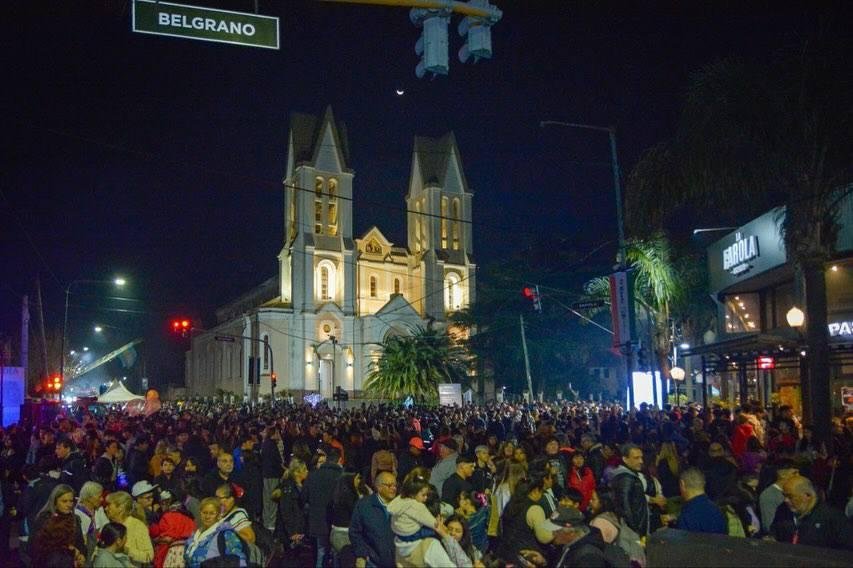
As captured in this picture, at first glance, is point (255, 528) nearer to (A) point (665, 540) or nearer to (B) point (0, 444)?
(A) point (665, 540)

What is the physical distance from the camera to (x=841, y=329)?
19.8 m

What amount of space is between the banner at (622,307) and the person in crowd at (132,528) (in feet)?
49.4

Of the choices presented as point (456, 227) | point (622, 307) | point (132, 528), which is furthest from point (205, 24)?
point (456, 227)

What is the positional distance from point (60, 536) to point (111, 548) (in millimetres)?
455

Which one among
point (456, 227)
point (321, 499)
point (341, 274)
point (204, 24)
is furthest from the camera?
point (456, 227)

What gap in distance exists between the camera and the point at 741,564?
481cm

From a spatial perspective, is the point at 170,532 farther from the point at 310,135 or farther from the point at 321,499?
the point at 310,135

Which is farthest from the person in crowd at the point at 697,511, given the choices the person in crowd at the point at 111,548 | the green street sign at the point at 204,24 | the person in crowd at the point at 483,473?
the green street sign at the point at 204,24

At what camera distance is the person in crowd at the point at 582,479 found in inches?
366

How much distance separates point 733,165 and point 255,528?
12546mm

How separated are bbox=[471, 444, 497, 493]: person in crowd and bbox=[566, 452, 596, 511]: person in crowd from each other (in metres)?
1.00

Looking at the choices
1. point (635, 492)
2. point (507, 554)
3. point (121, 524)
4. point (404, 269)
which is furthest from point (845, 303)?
point (404, 269)

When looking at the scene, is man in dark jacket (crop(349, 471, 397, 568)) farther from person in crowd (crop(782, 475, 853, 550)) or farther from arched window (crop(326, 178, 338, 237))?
arched window (crop(326, 178, 338, 237))

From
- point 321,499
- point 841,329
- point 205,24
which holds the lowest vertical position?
point 321,499
